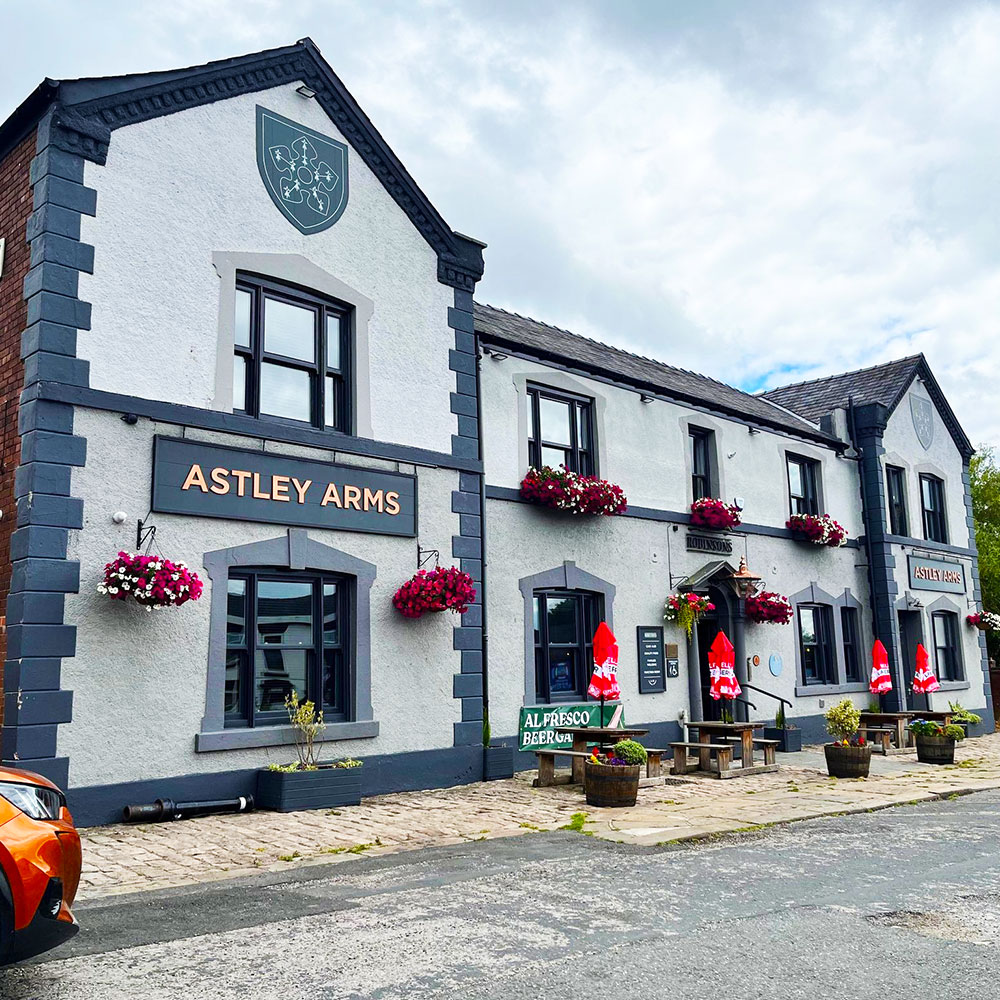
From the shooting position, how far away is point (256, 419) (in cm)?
1142

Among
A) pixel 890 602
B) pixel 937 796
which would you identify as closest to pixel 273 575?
pixel 937 796

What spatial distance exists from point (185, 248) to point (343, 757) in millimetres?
6092

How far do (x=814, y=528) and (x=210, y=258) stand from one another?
1292 cm

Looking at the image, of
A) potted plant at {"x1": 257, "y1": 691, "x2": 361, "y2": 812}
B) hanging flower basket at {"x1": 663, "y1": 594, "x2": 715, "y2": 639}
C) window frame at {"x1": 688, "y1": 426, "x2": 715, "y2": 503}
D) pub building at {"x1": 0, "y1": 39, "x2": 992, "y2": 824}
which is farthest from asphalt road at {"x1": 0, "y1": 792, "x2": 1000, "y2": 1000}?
window frame at {"x1": 688, "y1": 426, "x2": 715, "y2": 503}

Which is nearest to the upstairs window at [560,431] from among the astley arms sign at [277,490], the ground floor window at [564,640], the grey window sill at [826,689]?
the ground floor window at [564,640]

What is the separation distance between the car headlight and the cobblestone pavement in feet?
8.03

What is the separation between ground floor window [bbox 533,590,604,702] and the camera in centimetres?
1485

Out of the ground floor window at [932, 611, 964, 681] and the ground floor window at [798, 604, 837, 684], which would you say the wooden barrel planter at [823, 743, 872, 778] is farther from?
the ground floor window at [932, 611, 964, 681]

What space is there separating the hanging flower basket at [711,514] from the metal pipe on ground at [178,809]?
9.55 meters

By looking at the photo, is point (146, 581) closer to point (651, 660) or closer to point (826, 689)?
point (651, 660)

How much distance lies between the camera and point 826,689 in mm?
19516

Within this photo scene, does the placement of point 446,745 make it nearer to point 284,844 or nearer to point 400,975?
point 284,844

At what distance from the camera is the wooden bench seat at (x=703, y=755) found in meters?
13.8

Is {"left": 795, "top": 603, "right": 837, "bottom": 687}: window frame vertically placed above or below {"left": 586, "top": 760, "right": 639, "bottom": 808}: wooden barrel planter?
above
